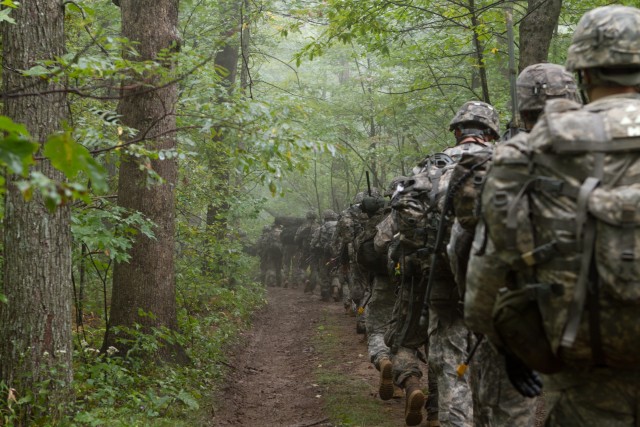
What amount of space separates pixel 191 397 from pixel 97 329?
2.54 metres

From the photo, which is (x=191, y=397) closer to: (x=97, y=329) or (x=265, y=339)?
(x=97, y=329)

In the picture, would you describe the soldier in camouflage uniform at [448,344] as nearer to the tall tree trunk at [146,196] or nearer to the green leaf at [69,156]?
the tall tree trunk at [146,196]

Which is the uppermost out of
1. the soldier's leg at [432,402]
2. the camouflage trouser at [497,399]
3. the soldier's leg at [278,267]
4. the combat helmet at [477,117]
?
the combat helmet at [477,117]

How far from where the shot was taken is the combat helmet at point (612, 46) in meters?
2.95

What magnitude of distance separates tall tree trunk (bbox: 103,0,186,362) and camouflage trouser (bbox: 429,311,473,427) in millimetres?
3224

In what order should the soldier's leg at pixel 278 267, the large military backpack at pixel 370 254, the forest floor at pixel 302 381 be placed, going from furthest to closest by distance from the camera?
the soldier's leg at pixel 278 267 < the large military backpack at pixel 370 254 < the forest floor at pixel 302 381

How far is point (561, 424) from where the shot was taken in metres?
2.93

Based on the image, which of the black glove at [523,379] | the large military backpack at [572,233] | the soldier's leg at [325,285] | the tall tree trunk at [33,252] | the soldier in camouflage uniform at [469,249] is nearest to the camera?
the large military backpack at [572,233]

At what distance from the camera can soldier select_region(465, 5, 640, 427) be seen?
262 cm

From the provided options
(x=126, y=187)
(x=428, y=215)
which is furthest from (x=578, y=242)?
(x=126, y=187)

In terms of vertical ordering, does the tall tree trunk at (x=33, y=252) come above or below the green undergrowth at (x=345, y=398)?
above

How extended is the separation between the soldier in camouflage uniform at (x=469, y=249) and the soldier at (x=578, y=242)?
41.1 inches

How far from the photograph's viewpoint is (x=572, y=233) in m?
2.69

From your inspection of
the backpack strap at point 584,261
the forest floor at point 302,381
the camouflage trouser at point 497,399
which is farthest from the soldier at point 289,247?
the backpack strap at point 584,261
